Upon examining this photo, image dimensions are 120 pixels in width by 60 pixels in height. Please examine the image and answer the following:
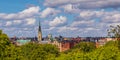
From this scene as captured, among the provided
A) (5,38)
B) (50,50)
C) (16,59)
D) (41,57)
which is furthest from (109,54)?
(50,50)

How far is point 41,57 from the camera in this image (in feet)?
378

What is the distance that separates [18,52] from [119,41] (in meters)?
22.8

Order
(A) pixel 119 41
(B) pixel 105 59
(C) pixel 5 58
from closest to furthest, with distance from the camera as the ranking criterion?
(B) pixel 105 59 → (C) pixel 5 58 → (A) pixel 119 41

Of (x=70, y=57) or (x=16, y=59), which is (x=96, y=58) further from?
(x=16, y=59)

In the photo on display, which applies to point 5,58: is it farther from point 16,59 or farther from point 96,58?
point 96,58

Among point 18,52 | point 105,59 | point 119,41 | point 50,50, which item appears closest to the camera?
point 105,59

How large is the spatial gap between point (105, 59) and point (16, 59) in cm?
1518

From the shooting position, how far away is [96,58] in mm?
57938

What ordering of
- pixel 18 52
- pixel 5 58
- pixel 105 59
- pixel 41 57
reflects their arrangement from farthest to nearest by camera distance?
pixel 41 57
pixel 18 52
pixel 5 58
pixel 105 59

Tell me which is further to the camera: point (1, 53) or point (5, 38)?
point (5, 38)

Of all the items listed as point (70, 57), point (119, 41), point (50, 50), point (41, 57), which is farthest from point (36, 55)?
point (70, 57)

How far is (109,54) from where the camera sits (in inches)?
2351

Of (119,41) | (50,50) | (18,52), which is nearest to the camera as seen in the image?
(18,52)

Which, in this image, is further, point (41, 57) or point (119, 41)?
point (41, 57)
